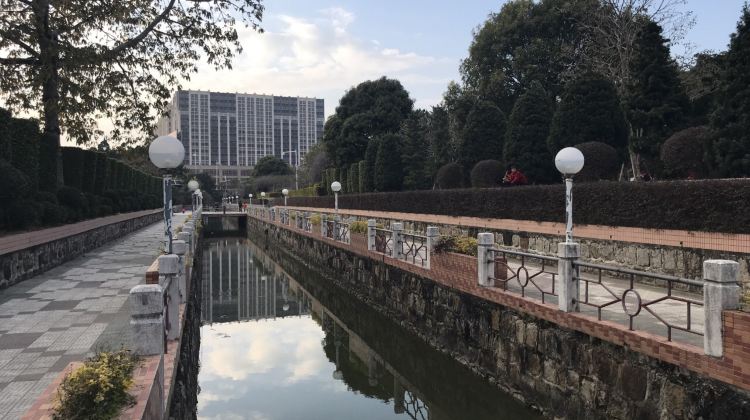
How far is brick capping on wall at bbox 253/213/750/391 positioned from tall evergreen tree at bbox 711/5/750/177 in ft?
22.6

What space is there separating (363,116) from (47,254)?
32.9 metres

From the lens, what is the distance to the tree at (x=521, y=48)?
3022 centimetres

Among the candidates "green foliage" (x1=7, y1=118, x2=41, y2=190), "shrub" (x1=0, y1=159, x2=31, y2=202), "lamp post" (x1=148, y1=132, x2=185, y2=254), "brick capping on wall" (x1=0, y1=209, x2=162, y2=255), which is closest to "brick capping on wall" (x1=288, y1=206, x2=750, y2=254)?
"lamp post" (x1=148, y1=132, x2=185, y2=254)

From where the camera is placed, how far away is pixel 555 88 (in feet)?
99.1

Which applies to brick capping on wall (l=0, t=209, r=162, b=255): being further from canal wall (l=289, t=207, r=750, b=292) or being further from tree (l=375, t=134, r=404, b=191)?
tree (l=375, t=134, r=404, b=191)

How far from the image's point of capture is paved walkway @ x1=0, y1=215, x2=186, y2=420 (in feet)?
16.1

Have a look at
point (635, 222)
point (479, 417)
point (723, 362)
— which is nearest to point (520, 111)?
point (635, 222)

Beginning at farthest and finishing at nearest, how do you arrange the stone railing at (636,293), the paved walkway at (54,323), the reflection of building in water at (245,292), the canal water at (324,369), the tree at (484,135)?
the tree at (484,135)
the reflection of building in water at (245,292)
the canal water at (324,369)
the paved walkway at (54,323)
the stone railing at (636,293)

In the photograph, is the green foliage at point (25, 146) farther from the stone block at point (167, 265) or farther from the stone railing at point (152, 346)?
the stone railing at point (152, 346)

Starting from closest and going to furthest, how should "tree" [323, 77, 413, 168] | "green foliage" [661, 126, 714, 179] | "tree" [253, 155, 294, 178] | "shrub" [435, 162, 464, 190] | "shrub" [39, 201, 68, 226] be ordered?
"green foliage" [661, 126, 714, 179] → "shrub" [39, 201, 68, 226] → "shrub" [435, 162, 464, 190] → "tree" [323, 77, 413, 168] → "tree" [253, 155, 294, 178]

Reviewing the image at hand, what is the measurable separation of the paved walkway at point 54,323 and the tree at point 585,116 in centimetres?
1337

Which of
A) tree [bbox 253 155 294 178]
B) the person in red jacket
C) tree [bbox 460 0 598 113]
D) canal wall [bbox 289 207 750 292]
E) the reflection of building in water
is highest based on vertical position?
tree [bbox 460 0 598 113]

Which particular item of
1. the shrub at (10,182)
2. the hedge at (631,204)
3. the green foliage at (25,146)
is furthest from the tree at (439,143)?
the shrub at (10,182)

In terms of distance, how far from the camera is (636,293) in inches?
217
